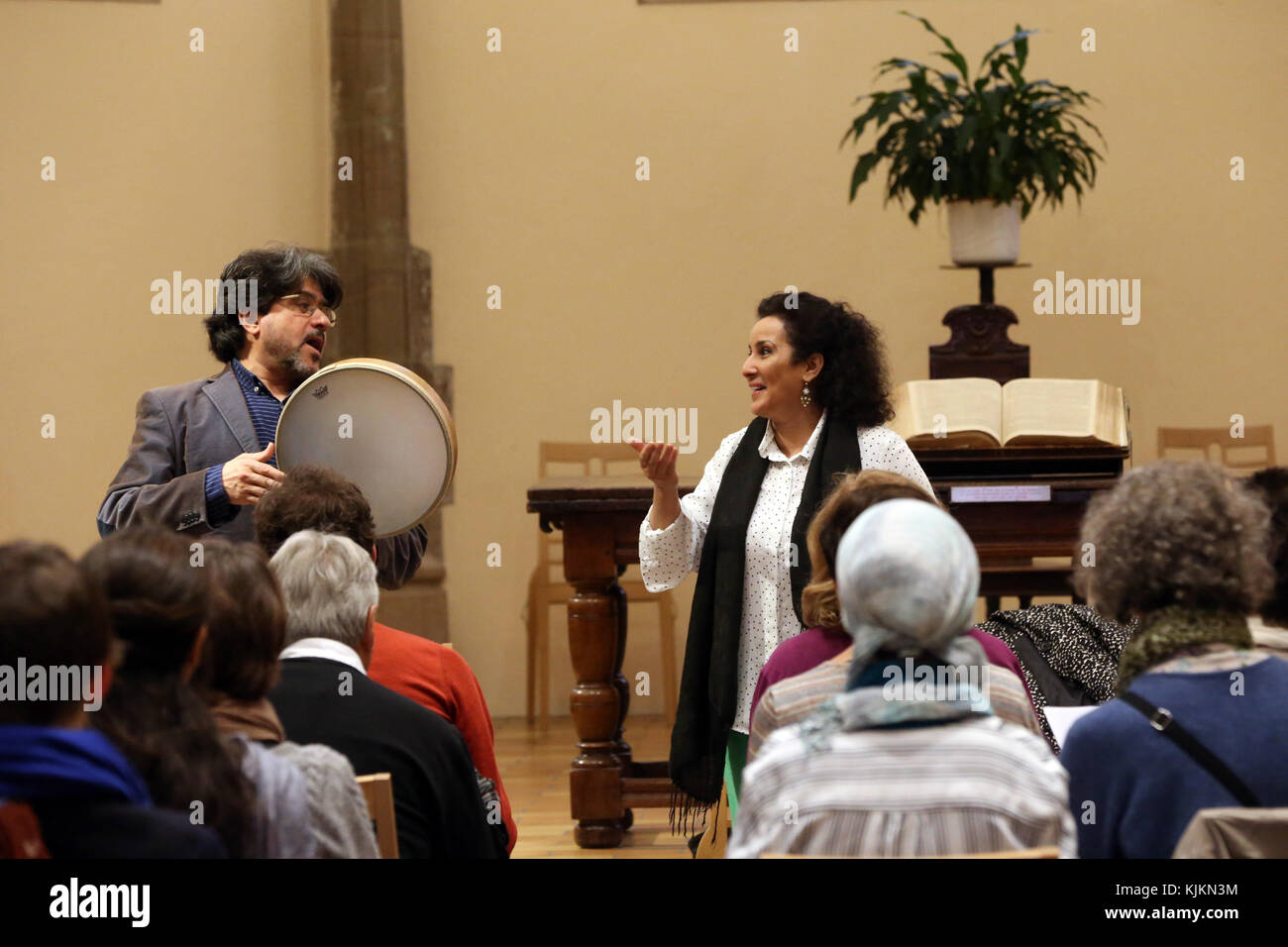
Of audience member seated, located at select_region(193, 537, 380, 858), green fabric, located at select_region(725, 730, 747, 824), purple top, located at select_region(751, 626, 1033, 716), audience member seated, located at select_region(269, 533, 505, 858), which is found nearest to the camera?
audience member seated, located at select_region(193, 537, 380, 858)

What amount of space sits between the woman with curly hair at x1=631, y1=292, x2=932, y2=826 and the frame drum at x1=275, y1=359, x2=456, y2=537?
0.48 m

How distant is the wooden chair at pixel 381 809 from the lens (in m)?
1.91

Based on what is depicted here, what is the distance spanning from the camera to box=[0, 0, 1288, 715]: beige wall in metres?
7.02

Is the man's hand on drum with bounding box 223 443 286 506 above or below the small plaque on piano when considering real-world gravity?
above

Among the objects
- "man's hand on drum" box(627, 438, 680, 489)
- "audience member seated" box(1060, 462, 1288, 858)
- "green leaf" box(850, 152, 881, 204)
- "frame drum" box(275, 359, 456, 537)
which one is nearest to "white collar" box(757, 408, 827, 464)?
"man's hand on drum" box(627, 438, 680, 489)

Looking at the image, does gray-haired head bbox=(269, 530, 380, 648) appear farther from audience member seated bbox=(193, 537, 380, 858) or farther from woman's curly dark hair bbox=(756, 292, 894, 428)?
woman's curly dark hair bbox=(756, 292, 894, 428)

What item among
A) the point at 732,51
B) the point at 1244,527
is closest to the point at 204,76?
the point at 732,51

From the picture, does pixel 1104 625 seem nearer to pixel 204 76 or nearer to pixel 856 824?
pixel 856 824

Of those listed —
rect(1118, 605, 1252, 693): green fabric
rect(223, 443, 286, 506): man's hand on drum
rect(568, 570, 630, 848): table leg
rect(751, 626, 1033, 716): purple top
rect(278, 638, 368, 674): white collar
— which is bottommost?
rect(568, 570, 630, 848): table leg

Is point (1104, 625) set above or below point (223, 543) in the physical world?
below

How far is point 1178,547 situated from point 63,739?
140 cm

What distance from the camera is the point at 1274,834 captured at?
1.71m
